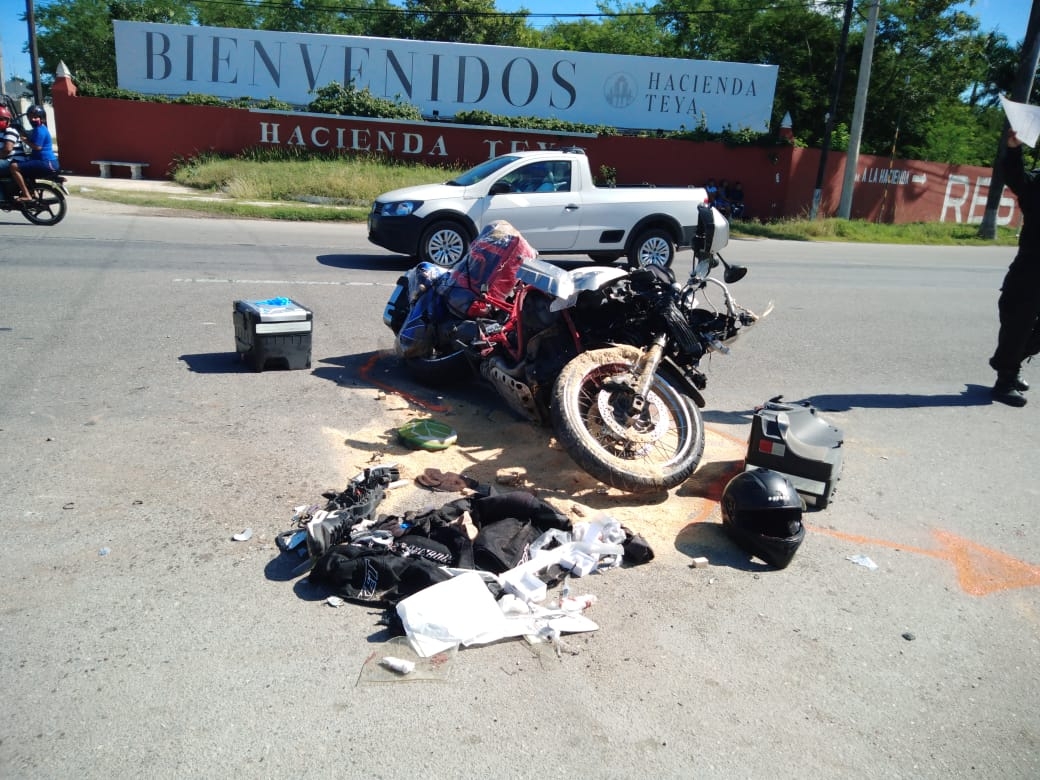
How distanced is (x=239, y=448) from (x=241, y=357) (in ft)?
6.36

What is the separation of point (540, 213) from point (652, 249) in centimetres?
220

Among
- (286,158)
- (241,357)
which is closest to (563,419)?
(241,357)

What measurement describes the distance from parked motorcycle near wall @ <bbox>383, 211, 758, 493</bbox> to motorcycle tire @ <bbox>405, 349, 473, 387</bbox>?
0.69 ft

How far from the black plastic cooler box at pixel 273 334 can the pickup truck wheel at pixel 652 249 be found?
8273mm

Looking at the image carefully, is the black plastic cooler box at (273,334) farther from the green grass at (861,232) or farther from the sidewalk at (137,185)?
the green grass at (861,232)

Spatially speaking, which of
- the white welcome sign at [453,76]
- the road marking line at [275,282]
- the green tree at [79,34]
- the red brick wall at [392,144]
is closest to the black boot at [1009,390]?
the road marking line at [275,282]

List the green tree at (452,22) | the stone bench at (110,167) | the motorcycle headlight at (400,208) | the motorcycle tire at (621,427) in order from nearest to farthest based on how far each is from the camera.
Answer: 1. the motorcycle tire at (621,427)
2. the motorcycle headlight at (400,208)
3. the stone bench at (110,167)
4. the green tree at (452,22)

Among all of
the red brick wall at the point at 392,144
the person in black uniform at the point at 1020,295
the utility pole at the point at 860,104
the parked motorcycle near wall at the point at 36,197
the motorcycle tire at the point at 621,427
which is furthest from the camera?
the red brick wall at the point at 392,144

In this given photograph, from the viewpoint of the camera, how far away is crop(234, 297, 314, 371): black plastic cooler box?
21.9ft

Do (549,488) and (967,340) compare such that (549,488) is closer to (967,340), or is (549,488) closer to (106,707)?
(106,707)

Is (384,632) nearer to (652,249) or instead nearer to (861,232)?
(652,249)

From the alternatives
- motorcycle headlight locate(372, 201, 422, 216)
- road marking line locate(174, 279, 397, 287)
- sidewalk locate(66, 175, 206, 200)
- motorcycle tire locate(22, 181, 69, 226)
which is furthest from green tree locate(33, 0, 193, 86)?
road marking line locate(174, 279, 397, 287)

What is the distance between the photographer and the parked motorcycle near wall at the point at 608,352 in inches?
194

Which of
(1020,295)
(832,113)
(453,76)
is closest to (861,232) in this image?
(832,113)
